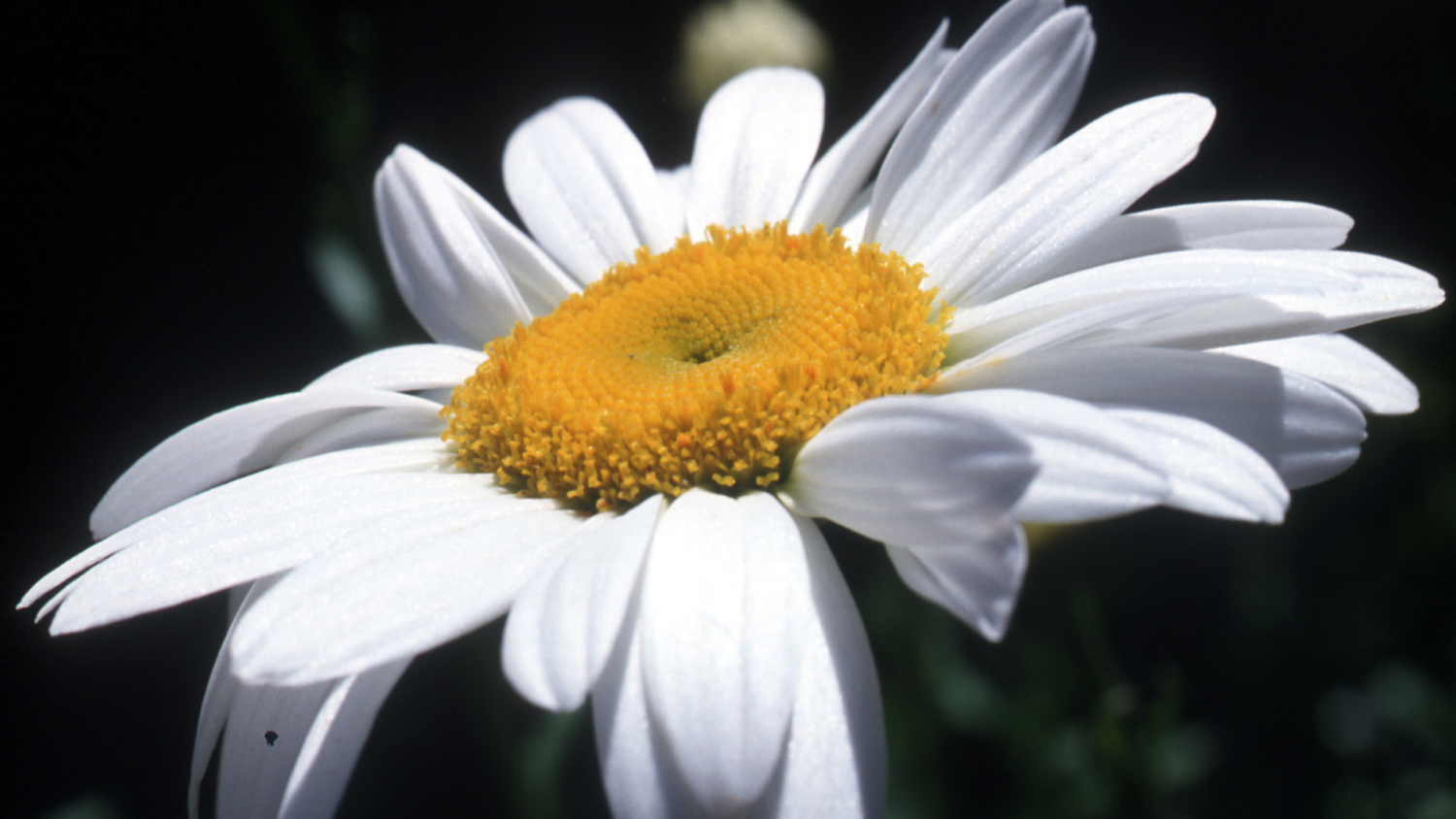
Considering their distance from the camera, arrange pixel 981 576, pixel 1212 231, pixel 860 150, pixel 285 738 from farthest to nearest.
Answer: pixel 860 150, pixel 1212 231, pixel 285 738, pixel 981 576

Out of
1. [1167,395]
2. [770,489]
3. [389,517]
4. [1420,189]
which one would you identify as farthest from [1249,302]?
[1420,189]

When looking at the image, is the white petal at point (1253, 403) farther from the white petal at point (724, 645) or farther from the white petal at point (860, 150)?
the white petal at point (860, 150)

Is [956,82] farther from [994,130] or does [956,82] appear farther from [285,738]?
[285,738]

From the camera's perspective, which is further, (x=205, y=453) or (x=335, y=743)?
(x=205, y=453)

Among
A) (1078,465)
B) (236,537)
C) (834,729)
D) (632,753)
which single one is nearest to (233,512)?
(236,537)

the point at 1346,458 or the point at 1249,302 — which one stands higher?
the point at 1249,302

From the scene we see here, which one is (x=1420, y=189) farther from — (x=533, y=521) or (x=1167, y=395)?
(x=533, y=521)
